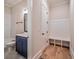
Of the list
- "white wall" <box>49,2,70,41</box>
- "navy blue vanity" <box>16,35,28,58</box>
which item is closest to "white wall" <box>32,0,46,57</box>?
"navy blue vanity" <box>16,35,28,58</box>

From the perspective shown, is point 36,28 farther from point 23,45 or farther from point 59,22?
point 59,22

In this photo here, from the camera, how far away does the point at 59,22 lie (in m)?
4.69

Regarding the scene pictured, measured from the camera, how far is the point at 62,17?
4574mm

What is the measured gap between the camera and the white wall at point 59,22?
4.40 m

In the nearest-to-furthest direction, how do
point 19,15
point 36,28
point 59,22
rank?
1. point 36,28
2. point 59,22
3. point 19,15

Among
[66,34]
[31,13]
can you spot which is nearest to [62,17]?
[66,34]

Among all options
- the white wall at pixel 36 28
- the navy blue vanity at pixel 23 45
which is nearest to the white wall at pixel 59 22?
the white wall at pixel 36 28

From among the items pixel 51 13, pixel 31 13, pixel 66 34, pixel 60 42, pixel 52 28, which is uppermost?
pixel 51 13

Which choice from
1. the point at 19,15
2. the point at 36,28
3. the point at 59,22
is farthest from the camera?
the point at 19,15

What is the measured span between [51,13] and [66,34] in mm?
1576

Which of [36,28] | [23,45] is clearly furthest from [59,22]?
[23,45]

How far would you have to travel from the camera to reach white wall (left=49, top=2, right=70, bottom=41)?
440 cm

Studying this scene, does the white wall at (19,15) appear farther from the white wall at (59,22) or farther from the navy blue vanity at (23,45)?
the white wall at (59,22)
